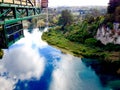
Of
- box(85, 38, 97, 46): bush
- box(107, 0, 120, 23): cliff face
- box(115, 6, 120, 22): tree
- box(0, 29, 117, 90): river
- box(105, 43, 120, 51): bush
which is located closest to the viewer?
box(0, 29, 117, 90): river

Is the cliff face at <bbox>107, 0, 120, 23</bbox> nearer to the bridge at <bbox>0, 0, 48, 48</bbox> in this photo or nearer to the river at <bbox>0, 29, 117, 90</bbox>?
the river at <bbox>0, 29, 117, 90</bbox>

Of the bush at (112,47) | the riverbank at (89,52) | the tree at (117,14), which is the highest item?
the tree at (117,14)

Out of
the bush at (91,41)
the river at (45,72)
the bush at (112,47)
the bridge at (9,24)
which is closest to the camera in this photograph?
the bridge at (9,24)

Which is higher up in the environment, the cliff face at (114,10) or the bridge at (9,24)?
the bridge at (9,24)

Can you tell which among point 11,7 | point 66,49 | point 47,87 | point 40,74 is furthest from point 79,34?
point 11,7

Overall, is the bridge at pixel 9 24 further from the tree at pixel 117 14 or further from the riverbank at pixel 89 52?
the tree at pixel 117 14

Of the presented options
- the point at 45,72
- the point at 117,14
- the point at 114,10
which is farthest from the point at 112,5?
the point at 45,72

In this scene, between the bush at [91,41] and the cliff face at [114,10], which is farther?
the bush at [91,41]

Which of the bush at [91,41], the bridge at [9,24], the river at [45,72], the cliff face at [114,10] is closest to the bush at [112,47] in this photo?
the bush at [91,41]

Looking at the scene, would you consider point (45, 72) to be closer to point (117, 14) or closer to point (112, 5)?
point (117, 14)

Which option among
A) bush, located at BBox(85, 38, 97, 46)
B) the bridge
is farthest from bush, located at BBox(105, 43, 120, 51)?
the bridge
